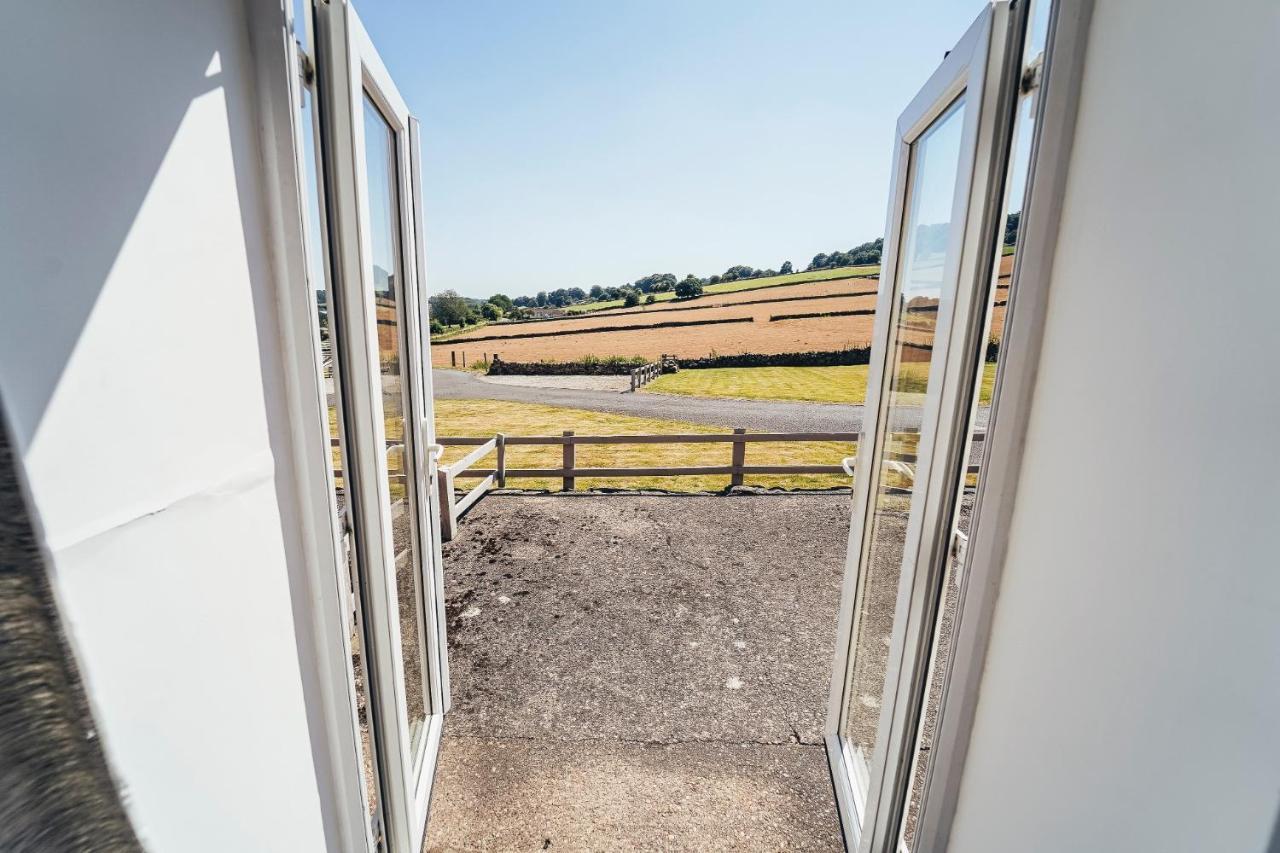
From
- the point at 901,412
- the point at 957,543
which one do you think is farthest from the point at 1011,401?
the point at 901,412

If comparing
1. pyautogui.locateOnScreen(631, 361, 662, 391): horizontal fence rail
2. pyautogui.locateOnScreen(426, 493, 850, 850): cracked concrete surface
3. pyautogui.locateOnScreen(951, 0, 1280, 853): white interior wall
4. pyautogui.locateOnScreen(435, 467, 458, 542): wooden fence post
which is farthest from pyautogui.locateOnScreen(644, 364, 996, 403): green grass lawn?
pyautogui.locateOnScreen(951, 0, 1280, 853): white interior wall

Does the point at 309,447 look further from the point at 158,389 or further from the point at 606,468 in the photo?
the point at 606,468

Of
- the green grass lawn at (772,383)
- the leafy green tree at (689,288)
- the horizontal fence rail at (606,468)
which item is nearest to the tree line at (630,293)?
the leafy green tree at (689,288)

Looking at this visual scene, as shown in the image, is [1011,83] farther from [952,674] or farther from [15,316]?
[15,316]

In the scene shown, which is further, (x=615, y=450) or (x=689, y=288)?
(x=689, y=288)

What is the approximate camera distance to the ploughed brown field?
23094 mm

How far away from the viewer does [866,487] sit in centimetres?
207

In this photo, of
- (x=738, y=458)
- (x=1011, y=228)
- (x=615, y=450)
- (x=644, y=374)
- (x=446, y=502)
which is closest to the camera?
(x=1011, y=228)

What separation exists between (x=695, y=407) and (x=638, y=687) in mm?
13163

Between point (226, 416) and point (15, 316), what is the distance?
1.23 feet

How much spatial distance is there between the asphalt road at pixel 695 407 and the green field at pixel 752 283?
15520mm

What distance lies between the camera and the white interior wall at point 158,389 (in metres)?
0.59

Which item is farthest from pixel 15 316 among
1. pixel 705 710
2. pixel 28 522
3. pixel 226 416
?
pixel 705 710

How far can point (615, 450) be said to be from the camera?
9.42 metres
